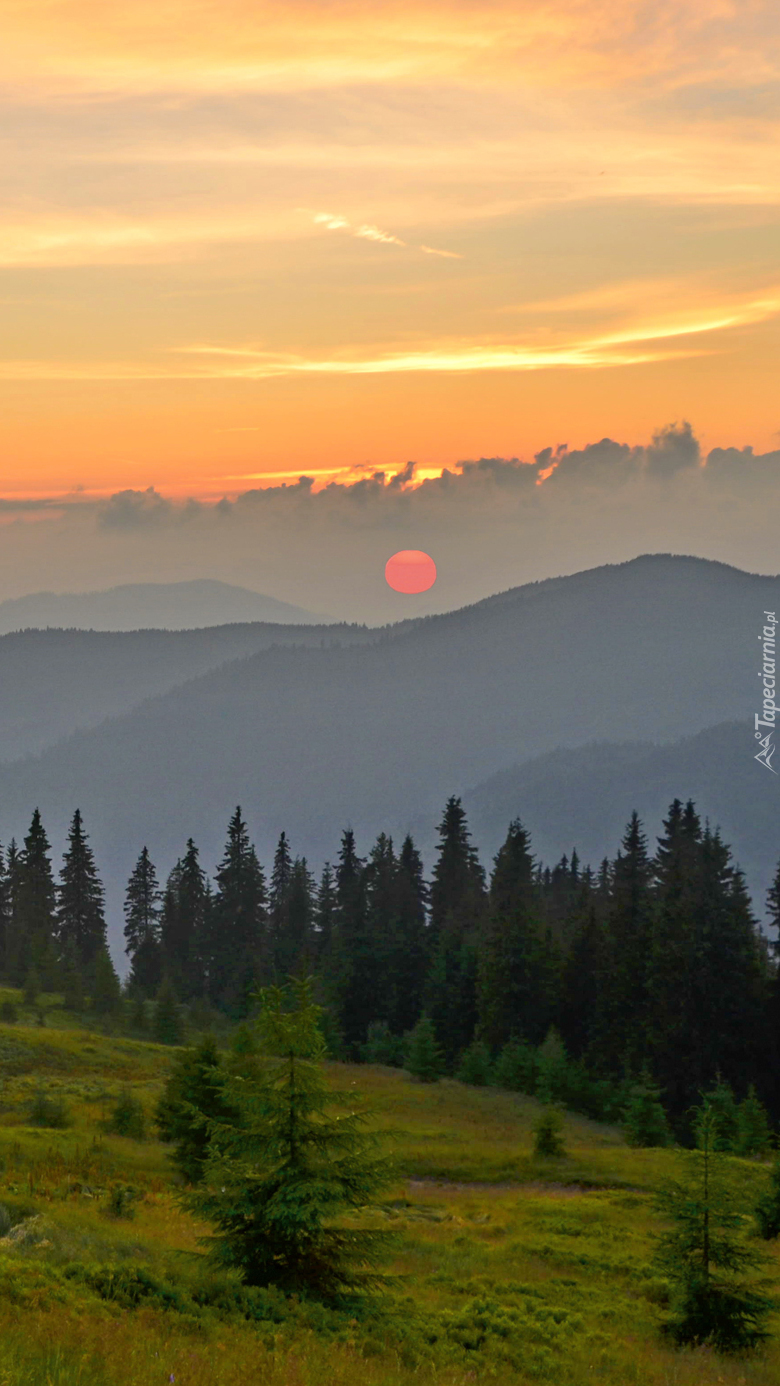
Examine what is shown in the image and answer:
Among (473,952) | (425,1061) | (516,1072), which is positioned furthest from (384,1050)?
(425,1061)

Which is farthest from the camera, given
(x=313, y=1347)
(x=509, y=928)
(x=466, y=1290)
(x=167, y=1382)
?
(x=509, y=928)

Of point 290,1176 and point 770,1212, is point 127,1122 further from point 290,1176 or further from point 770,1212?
point 290,1176

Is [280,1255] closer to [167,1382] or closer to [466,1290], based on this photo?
[167,1382]

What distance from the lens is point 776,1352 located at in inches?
690

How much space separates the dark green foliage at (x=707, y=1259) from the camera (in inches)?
673

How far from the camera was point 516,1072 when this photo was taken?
61406 millimetres

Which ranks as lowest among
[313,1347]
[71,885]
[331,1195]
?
[313,1347]

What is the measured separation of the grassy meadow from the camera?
11516mm

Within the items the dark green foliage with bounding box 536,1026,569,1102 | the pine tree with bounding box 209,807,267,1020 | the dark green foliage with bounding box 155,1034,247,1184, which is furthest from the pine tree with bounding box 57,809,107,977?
the dark green foliage with bounding box 155,1034,247,1184

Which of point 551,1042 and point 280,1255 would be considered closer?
point 280,1255

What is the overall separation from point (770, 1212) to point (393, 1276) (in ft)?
49.9

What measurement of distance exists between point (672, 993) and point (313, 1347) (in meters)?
58.1

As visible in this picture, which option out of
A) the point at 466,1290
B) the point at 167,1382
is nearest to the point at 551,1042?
the point at 466,1290

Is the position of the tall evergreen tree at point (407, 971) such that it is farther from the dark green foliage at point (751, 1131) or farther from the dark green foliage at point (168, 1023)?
the dark green foliage at point (751, 1131)
